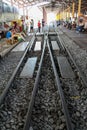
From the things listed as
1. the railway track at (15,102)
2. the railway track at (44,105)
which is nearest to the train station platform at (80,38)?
the railway track at (44,105)

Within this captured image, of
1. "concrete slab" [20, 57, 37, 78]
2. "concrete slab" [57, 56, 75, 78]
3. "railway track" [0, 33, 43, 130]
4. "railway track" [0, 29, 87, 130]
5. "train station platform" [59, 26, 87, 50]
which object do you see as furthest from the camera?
"train station platform" [59, 26, 87, 50]

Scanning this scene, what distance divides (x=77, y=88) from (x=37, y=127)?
7.67 feet

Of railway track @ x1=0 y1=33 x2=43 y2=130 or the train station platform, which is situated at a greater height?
the train station platform

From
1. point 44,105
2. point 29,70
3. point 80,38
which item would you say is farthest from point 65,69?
point 80,38

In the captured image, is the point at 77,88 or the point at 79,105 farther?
the point at 77,88

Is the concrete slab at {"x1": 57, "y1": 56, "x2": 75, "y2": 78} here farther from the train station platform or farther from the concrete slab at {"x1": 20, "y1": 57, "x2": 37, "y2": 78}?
the train station platform

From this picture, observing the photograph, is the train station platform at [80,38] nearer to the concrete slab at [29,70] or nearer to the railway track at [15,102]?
the concrete slab at [29,70]

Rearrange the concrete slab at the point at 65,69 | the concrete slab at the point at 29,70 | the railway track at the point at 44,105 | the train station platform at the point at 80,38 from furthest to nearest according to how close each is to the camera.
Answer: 1. the train station platform at the point at 80,38
2. the concrete slab at the point at 29,70
3. the concrete slab at the point at 65,69
4. the railway track at the point at 44,105

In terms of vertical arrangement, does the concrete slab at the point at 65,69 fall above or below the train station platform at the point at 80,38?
below

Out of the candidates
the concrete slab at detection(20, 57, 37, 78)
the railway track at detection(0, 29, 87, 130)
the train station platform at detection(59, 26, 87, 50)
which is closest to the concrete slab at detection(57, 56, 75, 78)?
the railway track at detection(0, 29, 87, 130)

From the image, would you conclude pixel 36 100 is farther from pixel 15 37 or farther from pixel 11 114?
pixel 15 37

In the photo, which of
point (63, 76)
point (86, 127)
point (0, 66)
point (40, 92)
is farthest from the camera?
point (0, 66)

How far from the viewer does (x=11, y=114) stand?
15.0ft

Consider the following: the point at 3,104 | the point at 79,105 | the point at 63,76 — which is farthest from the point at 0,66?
the point at 79,105
